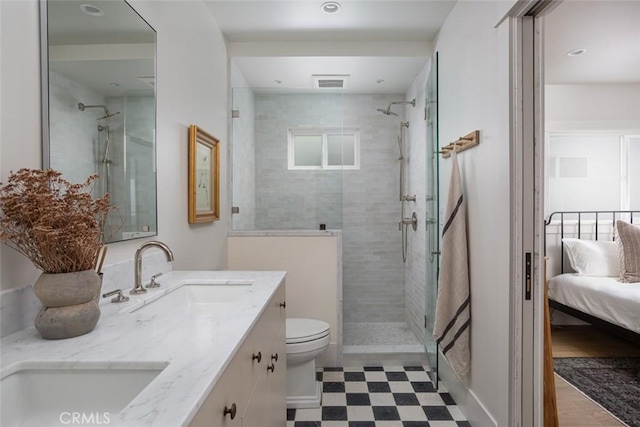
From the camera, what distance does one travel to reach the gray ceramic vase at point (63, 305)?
2.89ft

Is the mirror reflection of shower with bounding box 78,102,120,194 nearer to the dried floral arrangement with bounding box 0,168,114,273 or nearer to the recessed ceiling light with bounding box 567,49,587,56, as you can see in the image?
the dried floral arrangement with bounding box 0,168,114,273

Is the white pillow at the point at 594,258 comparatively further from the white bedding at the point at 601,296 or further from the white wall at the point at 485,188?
the white wall at the point at 485,188

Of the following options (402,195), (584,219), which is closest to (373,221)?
(402,195)

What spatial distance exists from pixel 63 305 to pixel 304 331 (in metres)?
1.59

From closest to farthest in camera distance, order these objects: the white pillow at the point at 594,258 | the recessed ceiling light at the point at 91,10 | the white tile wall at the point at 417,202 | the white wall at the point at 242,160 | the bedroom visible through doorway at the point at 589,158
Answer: the recessed ceiling light at the point at 91,10 → the white wall at the point at 242,160 → the white tile wall at the point at 417,202 → the white pillow at the point at 594,258 → the bedroom visible through doorway at the point at 589,158

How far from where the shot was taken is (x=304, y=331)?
2.31m

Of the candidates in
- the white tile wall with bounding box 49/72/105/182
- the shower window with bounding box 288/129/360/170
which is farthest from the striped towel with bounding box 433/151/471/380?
the white tile wall with bounding box 49/72/105/182

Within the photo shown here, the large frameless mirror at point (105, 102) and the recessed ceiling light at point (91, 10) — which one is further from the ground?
the recessed ceiling light at point (91, 10)

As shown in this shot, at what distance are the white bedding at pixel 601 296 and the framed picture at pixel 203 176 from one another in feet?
10.1

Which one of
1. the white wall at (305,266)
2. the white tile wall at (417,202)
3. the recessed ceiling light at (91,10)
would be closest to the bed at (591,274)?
the white tile wall at (417,202)

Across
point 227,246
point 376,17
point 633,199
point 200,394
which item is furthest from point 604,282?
point 200,394

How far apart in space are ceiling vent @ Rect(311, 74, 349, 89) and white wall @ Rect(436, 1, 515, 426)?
43.2 inches

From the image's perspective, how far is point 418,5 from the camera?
235cm

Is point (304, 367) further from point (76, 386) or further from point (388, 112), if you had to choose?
point (388, 112)
